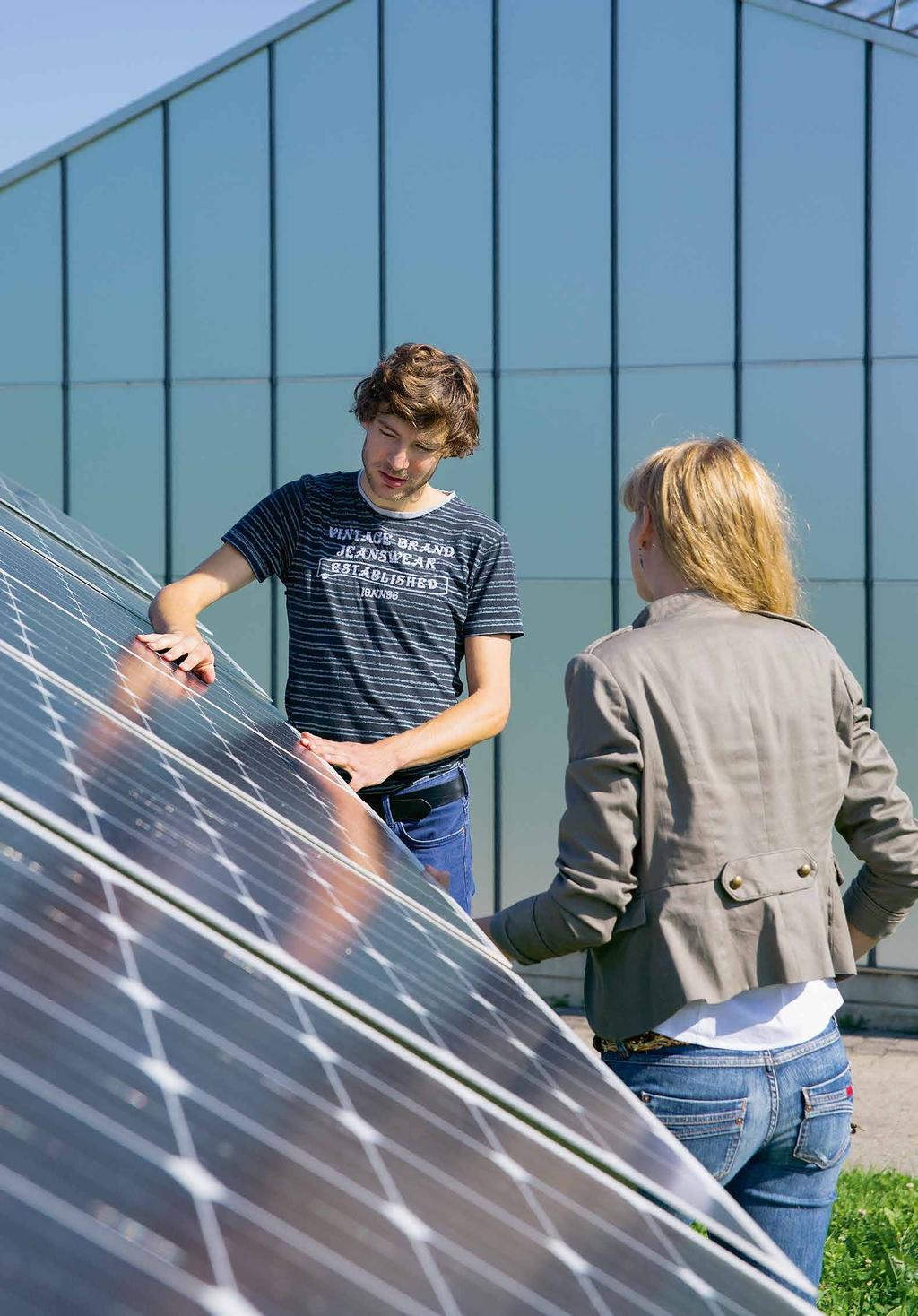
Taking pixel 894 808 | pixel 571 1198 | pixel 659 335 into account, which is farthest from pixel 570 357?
pixel 571 1198

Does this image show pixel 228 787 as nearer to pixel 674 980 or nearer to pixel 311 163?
pixel 674 980

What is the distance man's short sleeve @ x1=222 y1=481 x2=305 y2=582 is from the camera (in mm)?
4133

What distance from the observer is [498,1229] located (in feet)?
4.32

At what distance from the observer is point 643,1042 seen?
271 cm

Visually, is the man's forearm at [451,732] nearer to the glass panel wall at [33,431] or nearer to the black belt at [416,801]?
the black belt at [416,801]

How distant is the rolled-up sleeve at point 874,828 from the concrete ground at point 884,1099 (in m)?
4.37

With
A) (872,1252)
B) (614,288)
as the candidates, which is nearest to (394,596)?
(872,1252)

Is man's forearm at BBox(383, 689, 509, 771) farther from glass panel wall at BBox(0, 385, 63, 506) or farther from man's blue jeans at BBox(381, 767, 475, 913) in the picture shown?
glass panel wall at BBox(0, 385, 63, 506)

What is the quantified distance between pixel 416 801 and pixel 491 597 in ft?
2.09

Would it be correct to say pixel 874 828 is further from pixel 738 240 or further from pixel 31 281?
pixel 31 281

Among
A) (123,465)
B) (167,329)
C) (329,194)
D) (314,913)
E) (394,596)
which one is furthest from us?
(123,465)

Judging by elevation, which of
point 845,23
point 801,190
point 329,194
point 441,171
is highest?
point 845,23

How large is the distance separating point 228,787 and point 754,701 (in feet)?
3.30

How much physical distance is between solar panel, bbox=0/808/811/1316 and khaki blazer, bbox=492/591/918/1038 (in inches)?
38.5
